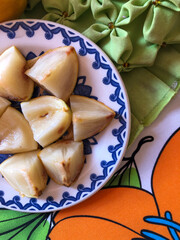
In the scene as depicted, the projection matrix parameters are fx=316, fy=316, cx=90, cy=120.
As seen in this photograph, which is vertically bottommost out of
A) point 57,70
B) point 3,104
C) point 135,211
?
point 135,211

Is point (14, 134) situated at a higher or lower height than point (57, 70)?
lower

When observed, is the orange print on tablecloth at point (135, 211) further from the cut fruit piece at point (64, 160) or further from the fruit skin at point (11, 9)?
the fruit skin at point (11, 9)

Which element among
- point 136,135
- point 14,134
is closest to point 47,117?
point 14,134

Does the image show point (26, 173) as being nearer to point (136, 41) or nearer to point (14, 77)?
point (14, 77)

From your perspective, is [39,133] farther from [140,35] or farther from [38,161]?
[140,35]

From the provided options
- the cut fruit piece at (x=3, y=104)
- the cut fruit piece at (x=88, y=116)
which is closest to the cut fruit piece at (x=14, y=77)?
the cut fruit piece at (x=3, y=104)

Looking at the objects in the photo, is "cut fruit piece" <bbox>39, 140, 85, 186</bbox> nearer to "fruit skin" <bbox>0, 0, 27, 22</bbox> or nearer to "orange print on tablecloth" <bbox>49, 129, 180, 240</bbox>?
"orange print on tablecloth" <bbox>49, 129, 180, 240</bbox>
